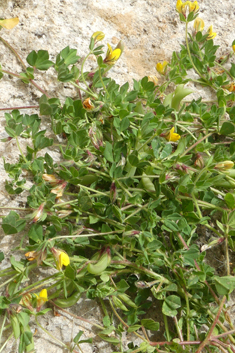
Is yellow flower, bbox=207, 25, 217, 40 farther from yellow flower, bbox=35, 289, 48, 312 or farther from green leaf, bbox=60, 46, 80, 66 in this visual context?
yellow flower, bbox=35, 289, 48, 312

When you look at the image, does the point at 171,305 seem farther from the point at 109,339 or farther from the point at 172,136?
the point at 172,136

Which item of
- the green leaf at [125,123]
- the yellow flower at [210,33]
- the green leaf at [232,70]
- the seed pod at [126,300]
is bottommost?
the seed pod at [126,300]

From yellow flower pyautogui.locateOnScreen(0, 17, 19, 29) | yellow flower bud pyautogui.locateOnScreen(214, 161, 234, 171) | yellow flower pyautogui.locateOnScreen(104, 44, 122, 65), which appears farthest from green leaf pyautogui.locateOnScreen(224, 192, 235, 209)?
yellow flower pyautogui.locateOnScreen(0, 17, 19, 29)

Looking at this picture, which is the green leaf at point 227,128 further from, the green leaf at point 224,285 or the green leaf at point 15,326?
the green leaf at point 15,326

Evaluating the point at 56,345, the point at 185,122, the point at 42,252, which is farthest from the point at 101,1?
the point at 56,345

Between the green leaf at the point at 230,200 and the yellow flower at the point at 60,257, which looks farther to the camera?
the green leaf at the point at 230,200

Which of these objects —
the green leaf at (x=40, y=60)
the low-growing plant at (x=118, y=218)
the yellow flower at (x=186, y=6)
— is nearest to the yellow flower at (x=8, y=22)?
the low-growing plant at (x=118, y=218)

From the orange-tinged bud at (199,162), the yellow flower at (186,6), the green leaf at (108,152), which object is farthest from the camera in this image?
the yellow flower at (186,6)

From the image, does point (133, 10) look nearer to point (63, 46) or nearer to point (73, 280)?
point (63, 46)

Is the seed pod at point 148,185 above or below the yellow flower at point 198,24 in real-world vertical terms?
below
